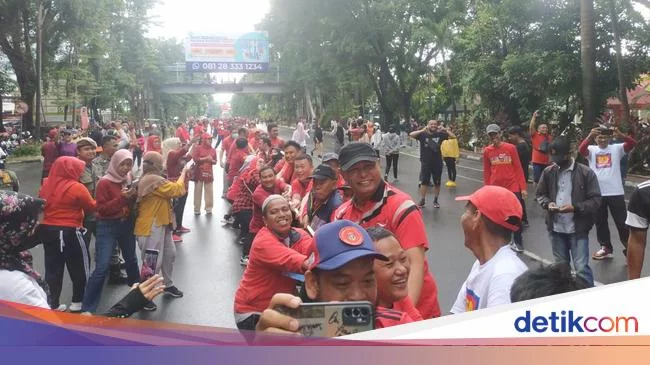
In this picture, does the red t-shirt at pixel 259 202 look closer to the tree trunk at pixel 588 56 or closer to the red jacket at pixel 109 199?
the red jacket at pixel 109 199

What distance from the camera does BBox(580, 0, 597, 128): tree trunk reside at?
15.6 m

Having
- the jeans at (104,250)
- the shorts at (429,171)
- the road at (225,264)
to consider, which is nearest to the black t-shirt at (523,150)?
the road at (225,264)

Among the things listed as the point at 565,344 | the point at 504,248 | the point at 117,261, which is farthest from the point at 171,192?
the point at 565,344

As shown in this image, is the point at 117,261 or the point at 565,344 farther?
the point at 117,261

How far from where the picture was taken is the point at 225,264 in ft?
25.6

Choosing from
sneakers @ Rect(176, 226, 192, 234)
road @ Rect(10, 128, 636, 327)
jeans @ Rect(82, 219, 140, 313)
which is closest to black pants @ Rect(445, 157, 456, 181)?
road @ Rect(10, 128, 636, 327)

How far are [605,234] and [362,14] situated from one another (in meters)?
25.6

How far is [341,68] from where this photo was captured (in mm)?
33719

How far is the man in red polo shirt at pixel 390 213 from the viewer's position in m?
2.94

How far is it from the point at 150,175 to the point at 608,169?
5.01 meters

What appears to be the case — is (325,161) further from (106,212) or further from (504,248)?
(504,248)

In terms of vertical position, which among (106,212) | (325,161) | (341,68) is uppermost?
(341,68)

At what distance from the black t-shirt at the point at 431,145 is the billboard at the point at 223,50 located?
3910 cm

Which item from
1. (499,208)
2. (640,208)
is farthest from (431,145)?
(499,208)
